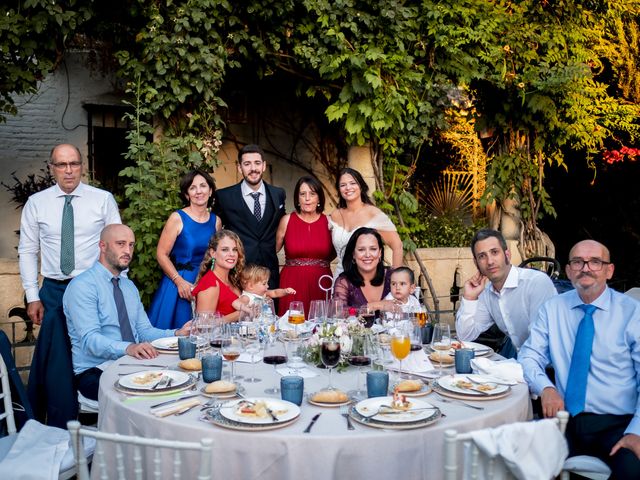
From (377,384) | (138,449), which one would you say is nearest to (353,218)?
(377,384)

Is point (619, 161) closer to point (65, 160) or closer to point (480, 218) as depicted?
point (480, 218)

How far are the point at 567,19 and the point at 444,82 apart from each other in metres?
1.76

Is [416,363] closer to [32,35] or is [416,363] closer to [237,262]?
[237,262]

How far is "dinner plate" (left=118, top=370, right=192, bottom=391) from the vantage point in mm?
2506

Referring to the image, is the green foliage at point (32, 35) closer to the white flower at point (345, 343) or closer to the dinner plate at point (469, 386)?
the white flower at point (345, 343)

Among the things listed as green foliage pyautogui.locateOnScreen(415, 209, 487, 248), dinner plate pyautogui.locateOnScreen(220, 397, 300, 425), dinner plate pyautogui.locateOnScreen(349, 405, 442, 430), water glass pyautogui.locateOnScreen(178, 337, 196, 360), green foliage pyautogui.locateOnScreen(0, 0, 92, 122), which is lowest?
dinner plate pyautogui.locateOnScreen(349, 405, 442, 430)

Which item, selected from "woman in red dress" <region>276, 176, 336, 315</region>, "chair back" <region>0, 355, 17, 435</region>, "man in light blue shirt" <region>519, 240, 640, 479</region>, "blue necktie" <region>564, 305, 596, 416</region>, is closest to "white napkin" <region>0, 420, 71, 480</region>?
"chair back" <region>0, 355, 17, 435</region>

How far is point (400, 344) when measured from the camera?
2.62 meters

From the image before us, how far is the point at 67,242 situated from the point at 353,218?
2.09 metres

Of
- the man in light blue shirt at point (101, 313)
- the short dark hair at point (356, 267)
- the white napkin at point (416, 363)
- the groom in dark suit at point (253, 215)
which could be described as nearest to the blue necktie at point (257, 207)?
the groom in dark suit at point (253, 215)

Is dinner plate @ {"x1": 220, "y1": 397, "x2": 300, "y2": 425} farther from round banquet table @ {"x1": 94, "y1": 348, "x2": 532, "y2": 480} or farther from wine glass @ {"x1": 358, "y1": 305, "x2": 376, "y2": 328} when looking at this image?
wine glass @ {"x1": 358, "y1": 305, "x2": 376, "y2": 328}

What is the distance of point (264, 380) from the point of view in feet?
8.96

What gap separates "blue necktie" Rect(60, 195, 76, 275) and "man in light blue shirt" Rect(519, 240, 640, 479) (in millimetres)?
2922

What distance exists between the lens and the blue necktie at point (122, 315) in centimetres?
354
